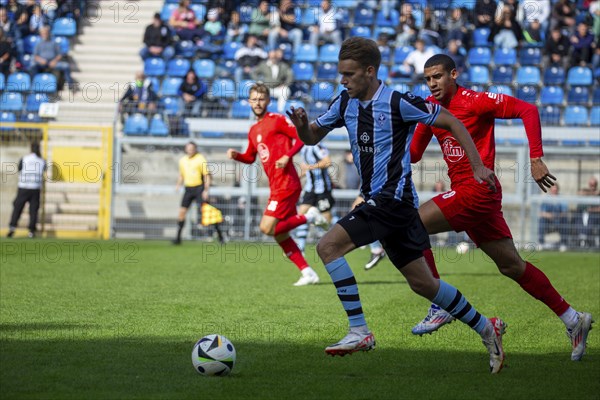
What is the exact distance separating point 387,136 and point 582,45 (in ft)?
58.1

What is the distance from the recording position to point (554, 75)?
22000 mm

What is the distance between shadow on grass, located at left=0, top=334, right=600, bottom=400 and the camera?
213 inches

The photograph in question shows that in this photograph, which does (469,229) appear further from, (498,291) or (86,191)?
(86,191)

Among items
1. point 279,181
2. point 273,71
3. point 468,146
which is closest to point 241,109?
point 273,71

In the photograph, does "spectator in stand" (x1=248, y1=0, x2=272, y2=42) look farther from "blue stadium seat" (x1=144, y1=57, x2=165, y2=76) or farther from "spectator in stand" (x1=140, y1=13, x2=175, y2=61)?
"blue stadium seat" (x1=144, y1=57, x2=165, y2=76)

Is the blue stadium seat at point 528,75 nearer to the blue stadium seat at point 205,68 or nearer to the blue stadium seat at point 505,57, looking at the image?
the blue stadium seat at point 505,57

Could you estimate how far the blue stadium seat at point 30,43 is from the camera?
80.2 feet

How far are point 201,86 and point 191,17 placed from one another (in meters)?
3.50

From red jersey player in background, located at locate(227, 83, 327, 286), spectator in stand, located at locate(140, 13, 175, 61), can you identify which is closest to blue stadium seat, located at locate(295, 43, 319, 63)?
spectator in stand, located at locate(140, 13, 175, 61)

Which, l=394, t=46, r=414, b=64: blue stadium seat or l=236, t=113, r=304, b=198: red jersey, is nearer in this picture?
l=236, t=113, r=304, b=198: red jersey

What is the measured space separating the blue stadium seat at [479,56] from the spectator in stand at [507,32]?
0.53 meters

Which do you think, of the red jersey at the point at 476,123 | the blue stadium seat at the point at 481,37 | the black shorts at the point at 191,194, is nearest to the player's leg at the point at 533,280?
the red jersey at the point at 476,123

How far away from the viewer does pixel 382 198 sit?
6270 millimetres

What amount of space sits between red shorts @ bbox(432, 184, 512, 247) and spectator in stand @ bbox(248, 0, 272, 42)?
1693 centimetres
